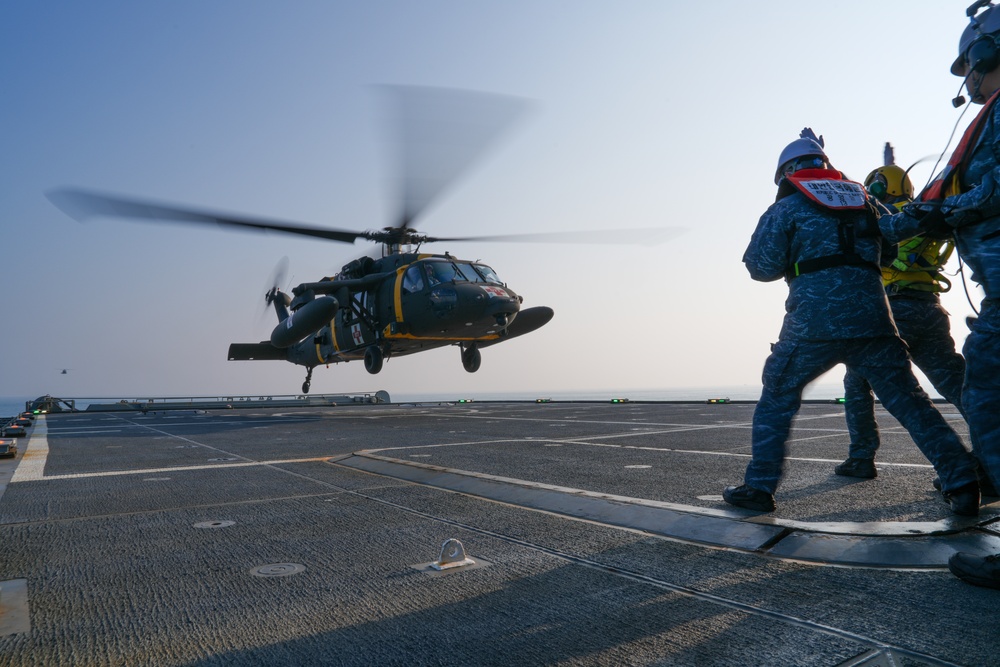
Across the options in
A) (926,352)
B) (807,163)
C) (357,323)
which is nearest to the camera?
(807,163)

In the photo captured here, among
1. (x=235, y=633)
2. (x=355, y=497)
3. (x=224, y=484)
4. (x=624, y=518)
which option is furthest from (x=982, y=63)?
(x=224, y=484)

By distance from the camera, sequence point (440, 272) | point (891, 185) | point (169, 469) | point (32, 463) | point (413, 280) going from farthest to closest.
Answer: point (413, 280) → point (440, 272) → point (32, 463) → point (169, 469) → point (891, 185)

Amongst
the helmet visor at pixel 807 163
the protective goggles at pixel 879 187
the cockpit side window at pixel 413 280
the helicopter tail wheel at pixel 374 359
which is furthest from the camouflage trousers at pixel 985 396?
the helicopter tail wheel at pixel 374 359

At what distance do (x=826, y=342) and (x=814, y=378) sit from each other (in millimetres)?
216

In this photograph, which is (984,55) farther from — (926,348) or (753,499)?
(753,499)

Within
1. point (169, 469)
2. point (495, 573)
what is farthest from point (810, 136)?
point (169, 469)

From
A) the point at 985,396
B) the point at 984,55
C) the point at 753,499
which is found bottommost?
the point at 753,499

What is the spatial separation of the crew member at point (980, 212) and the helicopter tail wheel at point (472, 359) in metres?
16.2

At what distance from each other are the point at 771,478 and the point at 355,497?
2.54 metres

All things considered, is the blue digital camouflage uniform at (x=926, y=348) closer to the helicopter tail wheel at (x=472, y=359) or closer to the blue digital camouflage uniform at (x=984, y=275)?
the blue digital camouflage uniform at (x=984, y=275)

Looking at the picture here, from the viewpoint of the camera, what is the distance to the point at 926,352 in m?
4.07

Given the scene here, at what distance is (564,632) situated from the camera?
5.74 ft

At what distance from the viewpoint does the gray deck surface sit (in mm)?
1652

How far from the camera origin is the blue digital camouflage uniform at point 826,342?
3258 millimetres
